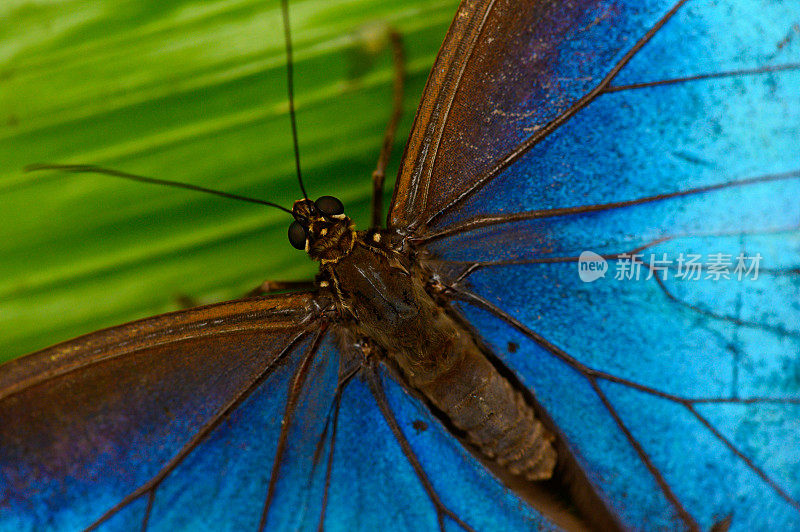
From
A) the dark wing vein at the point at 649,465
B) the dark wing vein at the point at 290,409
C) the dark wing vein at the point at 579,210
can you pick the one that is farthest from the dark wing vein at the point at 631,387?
the dark wing vein at the point at 290,409

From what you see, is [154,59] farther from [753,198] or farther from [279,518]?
[753,198]

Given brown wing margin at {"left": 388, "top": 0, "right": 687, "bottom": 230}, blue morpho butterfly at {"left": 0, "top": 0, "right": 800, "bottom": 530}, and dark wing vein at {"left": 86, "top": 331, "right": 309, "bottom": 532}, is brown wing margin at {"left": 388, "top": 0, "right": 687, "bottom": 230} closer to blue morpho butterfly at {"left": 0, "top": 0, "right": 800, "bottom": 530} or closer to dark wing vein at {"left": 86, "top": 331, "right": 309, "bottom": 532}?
blue morpho butterfly at {"left": 0, "top": 0, "right": 800, "bottom": 530}

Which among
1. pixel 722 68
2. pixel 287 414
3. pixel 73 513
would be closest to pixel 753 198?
pixel 722 68

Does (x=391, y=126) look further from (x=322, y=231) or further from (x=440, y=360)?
(x=440, y=360)

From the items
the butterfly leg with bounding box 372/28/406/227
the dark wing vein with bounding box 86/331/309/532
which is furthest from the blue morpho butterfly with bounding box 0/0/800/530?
the butterfly leg with bounding box 372/28/406/227

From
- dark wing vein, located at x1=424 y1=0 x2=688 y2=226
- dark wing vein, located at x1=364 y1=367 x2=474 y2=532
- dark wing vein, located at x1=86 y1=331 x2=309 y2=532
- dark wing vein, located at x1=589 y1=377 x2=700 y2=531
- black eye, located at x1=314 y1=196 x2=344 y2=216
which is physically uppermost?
black eye, located at x1=314 y1=196 x2=344 y2=216

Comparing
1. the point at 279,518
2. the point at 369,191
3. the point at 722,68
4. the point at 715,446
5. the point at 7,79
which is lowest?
the point at 715,446

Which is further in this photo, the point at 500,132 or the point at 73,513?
the point at 500,132

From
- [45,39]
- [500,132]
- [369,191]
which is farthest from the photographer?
[369,191]
